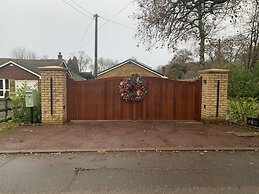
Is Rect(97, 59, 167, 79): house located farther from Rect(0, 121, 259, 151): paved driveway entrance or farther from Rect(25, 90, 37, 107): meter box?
Rect(25, 90, 37, 107): meter box

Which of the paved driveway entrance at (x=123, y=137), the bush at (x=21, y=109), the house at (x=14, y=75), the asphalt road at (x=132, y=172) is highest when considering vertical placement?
the house at (x=14, y=75)

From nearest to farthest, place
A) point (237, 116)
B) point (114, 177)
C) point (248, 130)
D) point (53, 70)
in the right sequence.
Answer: point (114, 177) → point (248, 130) → point (53, 70) → point (237, 116)

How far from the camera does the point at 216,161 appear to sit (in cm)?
484

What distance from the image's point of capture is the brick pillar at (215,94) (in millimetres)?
8852

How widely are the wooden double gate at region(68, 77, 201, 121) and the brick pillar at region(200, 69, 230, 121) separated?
0.45 metres

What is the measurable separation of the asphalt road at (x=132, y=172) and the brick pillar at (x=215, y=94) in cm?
354

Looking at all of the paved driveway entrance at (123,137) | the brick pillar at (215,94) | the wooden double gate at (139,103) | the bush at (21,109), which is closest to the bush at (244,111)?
the brick pillar at (215,94)

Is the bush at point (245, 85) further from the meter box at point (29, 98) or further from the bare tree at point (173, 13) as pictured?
the meter box at point (29, 98)

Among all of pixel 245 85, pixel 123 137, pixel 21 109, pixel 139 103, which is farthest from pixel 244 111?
pixel 21 109

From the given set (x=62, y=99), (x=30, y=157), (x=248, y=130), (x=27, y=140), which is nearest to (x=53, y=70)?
(x=62, y=99)

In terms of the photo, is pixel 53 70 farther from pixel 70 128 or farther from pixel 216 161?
pixel 216 161

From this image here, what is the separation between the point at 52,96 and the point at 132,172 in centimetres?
518

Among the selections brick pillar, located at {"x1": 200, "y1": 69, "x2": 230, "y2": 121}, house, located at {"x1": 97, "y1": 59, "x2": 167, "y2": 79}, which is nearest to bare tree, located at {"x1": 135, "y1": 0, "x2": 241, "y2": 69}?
brick pillar, located at {"x1": 200, "y1": 69, "x2": 230, "y2": 121}

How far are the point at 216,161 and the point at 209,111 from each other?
4.28 m
